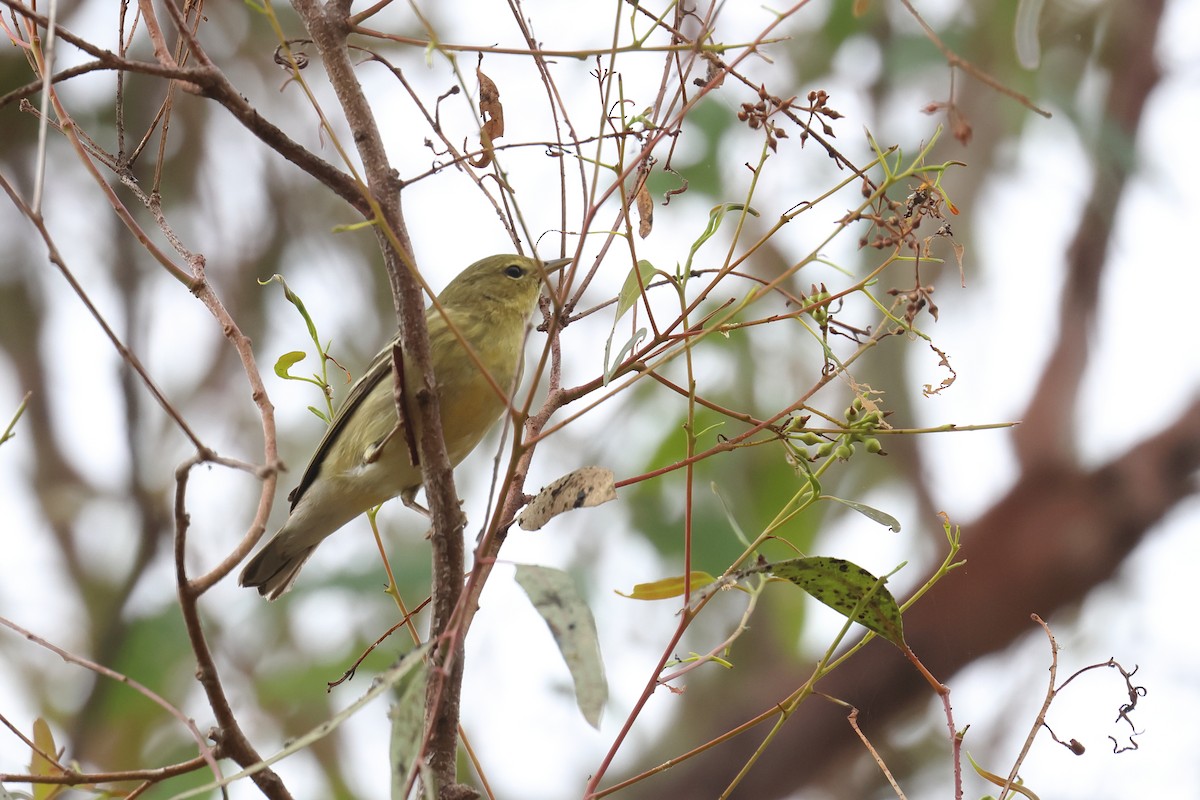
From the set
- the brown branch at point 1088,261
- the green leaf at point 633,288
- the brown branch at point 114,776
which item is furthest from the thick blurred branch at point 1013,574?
the brown branch at point 114,776

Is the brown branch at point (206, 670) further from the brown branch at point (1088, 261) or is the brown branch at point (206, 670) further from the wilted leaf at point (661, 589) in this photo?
the brown branch at point (1088, 261)

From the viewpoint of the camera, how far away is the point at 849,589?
64.3 inches

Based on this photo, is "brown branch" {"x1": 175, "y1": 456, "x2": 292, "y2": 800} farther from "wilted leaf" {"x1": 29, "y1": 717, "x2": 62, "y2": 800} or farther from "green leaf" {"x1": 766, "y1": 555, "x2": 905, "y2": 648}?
"green leaf" {"x1": 766, "y1": 555, "x2": 905, "y2": 648}

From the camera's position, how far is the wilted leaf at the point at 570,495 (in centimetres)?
162

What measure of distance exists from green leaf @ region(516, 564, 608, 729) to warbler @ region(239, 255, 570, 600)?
1387mm

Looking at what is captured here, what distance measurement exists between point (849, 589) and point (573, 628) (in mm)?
454

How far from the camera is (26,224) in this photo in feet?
20.1

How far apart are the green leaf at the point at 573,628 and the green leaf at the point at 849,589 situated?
286 mm

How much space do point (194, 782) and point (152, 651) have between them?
114 cm

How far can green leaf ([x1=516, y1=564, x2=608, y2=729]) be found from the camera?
1.29 metres

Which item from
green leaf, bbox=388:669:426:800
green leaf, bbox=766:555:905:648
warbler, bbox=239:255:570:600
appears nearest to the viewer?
green leaf, bbox=388:669:426:800

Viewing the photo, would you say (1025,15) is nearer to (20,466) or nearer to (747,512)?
(747,512)

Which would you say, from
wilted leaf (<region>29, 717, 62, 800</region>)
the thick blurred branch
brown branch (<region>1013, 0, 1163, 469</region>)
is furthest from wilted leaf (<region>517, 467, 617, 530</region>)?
brown branch (<region>1013, 0, 1163, 469</region>)

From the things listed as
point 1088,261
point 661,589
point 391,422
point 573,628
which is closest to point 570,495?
point 661,589
